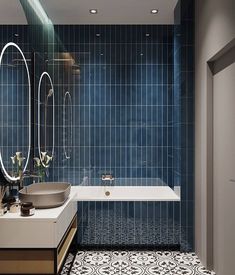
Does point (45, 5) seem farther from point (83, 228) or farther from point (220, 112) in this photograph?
point (83, 228)

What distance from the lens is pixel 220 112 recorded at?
3.09 m

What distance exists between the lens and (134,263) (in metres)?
3.50

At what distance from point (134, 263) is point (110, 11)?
299 cm

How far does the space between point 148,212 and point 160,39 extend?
7.79ft

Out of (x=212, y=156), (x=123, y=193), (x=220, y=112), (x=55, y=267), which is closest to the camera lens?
(x=55, y=267)

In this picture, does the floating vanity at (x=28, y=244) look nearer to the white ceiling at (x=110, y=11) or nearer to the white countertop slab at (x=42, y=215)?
the white countertop slab at (x=42, y=215)

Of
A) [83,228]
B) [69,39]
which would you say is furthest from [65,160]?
[69,39]

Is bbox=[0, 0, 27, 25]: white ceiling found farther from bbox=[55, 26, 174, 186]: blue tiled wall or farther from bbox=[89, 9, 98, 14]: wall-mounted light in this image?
bbox=[55, 26, 174, 186]: blue tiled wall

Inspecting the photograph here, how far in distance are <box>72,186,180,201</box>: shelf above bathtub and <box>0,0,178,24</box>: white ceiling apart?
2.17 metres

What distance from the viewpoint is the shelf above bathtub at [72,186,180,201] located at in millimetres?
3896

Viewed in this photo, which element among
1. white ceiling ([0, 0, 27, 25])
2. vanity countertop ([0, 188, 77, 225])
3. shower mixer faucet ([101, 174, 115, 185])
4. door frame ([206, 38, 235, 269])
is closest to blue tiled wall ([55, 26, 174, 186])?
shower mixer faucet ([101, 174, 115, 185])

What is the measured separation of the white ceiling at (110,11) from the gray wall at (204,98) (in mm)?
577

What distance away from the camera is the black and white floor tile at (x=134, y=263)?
327cm

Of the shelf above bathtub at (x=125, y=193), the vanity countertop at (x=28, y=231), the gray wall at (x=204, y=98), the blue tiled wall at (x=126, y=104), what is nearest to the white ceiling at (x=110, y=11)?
the blue tiled wall at (x=126, y=104)
